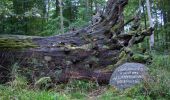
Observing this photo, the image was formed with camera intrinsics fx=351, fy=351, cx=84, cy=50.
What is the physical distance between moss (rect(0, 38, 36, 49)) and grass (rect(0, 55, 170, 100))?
1582 millimetres

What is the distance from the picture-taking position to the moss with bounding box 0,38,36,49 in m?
11.7

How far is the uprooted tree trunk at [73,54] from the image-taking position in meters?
11.6

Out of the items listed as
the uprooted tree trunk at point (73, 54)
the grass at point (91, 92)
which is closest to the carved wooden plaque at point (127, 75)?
the grass at point (91, 92)

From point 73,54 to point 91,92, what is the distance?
1875 millimetres

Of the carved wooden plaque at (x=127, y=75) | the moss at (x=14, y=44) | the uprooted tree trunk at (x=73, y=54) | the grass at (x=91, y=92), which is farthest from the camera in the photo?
the moss at (x=14, y=44)

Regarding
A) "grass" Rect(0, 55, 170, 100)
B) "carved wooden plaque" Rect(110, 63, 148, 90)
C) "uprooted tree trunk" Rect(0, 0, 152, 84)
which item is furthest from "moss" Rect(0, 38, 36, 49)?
"carved wooden plaque" Rect(110, 63, 148, 90)

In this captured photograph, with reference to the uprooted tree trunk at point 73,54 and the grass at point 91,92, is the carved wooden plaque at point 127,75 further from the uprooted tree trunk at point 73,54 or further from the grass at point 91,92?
the uprooted tree trunk at point 73,54

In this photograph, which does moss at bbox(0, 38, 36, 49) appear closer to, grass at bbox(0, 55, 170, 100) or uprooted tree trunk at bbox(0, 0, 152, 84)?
uprooted tree trunk at bbox(0, 0, 152, 84)

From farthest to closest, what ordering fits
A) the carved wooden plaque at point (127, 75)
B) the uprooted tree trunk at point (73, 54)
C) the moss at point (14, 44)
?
the moss at point (14, 44)
the uprooted tree trunk at point (73, 54)
the carved wooden plaque at point (127, 75)

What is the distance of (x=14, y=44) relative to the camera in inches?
468

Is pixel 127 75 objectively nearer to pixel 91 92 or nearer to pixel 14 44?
pixel 91 92

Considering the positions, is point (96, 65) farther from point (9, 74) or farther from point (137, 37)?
point (9, 74)

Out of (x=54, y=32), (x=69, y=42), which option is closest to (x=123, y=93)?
(x=69, y=42)

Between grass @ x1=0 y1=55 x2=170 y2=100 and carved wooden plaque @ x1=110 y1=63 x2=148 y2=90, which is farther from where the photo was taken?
carved wooden plaque @ x1=110 y1=63 x2=148 y2=90
